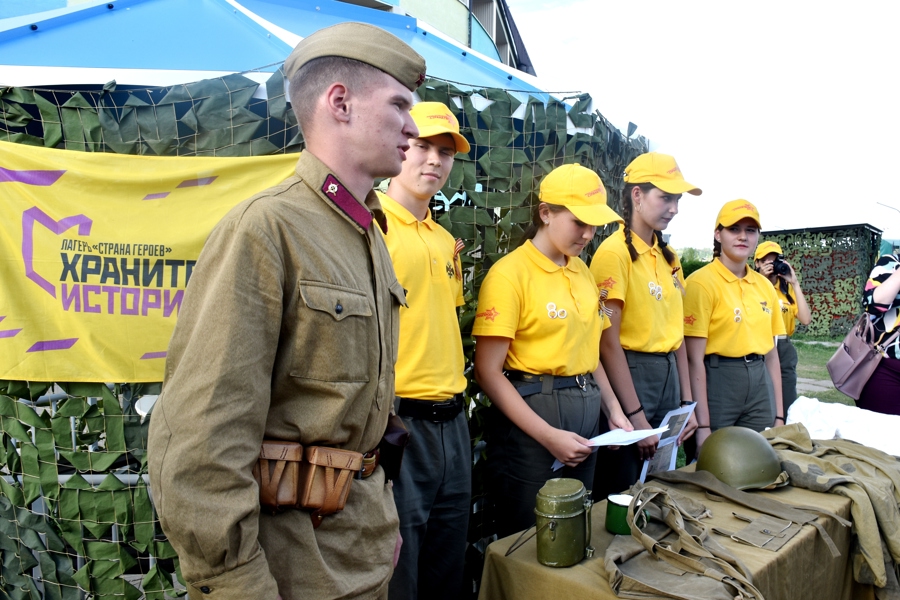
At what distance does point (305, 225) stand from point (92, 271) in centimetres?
163

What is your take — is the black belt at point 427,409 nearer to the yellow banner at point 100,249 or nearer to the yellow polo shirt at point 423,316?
the yellow polo shirt at point 423,316

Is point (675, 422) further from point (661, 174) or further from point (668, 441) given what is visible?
point (661, 174)

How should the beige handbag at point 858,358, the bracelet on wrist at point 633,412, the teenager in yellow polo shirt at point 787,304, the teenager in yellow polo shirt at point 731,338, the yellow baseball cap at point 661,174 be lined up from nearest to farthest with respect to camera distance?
the bracelet on wrist at point 633,412
the yellow baseball cap at point 661,174
the teenager in yellow polo shirt at point 731,338
the beige handbag at point 858,358
the teenager in yellow polo shirt at point 787,304

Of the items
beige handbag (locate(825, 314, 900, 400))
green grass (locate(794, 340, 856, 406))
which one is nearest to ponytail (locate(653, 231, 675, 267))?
beige handbag (locate(825, 314, 900, 400))

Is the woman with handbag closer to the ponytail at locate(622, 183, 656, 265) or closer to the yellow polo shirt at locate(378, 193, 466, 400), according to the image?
the ponytail at locate(622, 183, 656, 265)

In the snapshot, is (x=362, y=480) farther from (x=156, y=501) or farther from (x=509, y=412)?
(x=509, y=412)

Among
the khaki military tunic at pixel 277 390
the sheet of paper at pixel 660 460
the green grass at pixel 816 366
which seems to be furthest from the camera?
the green grass at pixel 816 366

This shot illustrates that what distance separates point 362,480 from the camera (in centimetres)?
136

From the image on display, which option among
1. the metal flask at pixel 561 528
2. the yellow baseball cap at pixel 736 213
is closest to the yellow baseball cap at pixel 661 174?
the yellow baseball cap at pixel 736 213

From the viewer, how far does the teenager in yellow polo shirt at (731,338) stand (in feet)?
12.1

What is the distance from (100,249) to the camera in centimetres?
247

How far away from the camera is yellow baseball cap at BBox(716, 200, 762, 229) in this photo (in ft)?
12.6

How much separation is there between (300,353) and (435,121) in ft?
4.66

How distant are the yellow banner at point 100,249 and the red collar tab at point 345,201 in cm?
128
